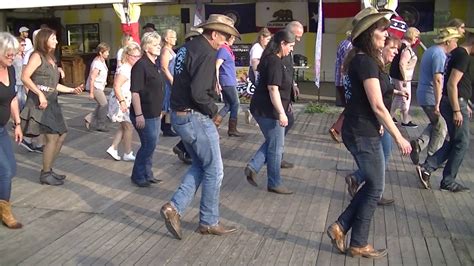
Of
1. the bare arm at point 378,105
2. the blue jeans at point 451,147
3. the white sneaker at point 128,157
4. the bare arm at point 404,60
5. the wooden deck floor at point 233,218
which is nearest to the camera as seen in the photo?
the bare arm at point 378,105

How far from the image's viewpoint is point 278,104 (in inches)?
206

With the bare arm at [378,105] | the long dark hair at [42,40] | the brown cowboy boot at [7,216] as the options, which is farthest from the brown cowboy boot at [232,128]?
the bare arm at [378,105]

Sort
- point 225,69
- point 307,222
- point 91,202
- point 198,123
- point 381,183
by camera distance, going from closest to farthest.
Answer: point 381,183
point 198,123
point 307,222
point 91,202
point 225,69

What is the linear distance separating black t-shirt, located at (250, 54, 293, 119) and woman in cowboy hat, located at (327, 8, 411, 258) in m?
1.39

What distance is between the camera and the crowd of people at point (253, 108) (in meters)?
3.86

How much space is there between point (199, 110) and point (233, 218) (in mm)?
1178

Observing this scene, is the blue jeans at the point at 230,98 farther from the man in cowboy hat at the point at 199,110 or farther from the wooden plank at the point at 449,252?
the wooden plank at the point at 449,252

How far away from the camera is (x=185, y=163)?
7.02 metres

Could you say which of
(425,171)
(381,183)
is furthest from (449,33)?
(381,183)

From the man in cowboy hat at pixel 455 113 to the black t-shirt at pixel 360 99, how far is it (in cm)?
169

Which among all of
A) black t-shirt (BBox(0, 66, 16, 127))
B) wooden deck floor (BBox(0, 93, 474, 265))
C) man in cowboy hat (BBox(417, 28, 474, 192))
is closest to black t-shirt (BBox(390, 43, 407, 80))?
wooden deck floor (BBox(0, 93, 474, 265))

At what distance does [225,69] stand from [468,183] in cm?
373

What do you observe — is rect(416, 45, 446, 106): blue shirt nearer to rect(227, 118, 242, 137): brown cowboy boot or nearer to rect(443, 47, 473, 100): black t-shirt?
rect(443, 47, 473, 100): black t-shirt

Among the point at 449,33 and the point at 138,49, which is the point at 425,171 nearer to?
the point at 449,33
